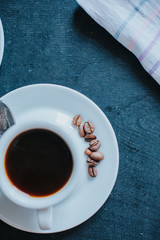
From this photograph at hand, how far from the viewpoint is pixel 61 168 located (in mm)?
888

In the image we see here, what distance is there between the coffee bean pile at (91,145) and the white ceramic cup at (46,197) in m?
0.06

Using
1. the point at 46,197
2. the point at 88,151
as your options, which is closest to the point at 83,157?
the point at 88,151

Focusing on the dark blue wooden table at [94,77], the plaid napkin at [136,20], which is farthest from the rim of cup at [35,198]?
the plaid napkin at [136,20]

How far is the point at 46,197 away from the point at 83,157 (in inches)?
5.9

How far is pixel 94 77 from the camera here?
3.30 feet

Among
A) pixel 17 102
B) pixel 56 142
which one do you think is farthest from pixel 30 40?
pixel 56 142

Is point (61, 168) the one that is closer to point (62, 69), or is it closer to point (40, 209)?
point (40, 209)

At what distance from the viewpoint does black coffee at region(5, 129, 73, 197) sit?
0.87 m

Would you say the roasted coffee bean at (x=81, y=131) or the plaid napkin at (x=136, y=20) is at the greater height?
the plaid napkin at (x=136, y=20)

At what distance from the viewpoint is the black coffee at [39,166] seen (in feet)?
2.87

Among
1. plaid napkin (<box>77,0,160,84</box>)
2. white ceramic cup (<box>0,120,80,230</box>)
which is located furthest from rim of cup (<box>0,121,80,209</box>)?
plaid napkin (<box>77,0,160,84</box>)

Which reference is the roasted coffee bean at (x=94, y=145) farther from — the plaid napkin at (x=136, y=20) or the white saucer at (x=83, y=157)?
the plaid napkin at (x=136, y=20)

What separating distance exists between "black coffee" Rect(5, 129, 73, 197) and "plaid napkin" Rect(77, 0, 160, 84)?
362 millimetres

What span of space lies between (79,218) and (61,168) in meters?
0.15
